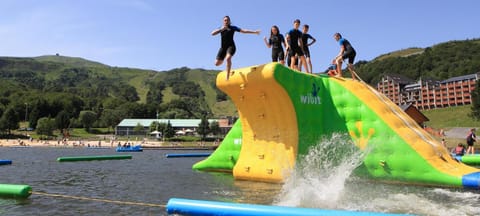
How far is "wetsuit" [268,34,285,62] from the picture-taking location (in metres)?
16.1

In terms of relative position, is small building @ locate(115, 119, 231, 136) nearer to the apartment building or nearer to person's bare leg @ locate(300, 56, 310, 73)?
the apartment building

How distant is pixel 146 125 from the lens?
140 metres

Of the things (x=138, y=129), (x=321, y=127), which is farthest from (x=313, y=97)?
(x=138, y=129)

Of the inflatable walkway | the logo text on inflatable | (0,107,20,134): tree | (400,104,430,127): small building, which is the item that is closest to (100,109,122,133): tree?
(0,107,20,134): tree

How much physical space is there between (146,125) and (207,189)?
12912 centimetres

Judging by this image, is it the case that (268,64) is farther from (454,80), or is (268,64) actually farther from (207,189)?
(454,80)

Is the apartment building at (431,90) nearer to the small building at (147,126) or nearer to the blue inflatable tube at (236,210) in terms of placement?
the small building at (147,126)

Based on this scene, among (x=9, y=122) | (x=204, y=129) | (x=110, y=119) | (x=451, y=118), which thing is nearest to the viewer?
(x=451, y=118)

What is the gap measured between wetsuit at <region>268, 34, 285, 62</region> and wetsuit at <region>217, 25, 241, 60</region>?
104 inches

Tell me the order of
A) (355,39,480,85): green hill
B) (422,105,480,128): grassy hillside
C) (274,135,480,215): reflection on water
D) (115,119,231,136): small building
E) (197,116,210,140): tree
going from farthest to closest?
1. (355,39,480,85): green hill
2. (115,119,231,136): small building
3. (197,116,210,140): tree
4. (422,105,480,128): grassy hillside
5. (274,135,480,215): reflection on water

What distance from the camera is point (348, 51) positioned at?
1669 cm

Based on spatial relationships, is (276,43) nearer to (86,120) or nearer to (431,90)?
(431,90)

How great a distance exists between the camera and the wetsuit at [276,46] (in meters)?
16.1

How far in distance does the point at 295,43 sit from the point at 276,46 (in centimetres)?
107
